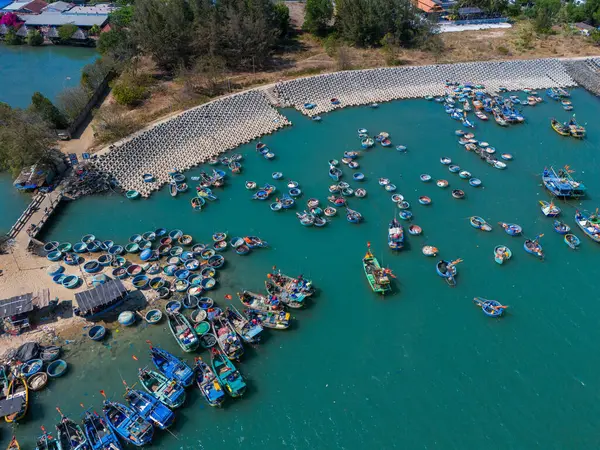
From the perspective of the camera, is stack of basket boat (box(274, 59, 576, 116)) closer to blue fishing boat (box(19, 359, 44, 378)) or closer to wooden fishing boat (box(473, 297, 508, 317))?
wooden fishing boat (box(473, 297, 508, 317))

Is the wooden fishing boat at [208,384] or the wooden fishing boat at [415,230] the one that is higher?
the wooden fishing boat at [415,230]

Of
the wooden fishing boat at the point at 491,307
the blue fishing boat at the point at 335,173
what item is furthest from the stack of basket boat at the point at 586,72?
the wooden fishing boat at the point at 491,307

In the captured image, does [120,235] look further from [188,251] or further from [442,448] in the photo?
[442,448]

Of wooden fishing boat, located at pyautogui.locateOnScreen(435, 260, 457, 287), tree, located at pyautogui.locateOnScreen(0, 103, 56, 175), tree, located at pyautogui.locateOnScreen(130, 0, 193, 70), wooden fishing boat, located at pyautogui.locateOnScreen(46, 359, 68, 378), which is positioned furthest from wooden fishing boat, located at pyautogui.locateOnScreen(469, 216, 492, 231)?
tree, located at pyautogui.locateOnScreen(130, 0, 193, 70)

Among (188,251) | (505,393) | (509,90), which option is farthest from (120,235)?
(509,90)

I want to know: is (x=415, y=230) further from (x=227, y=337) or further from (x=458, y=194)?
(x=227, y=337)

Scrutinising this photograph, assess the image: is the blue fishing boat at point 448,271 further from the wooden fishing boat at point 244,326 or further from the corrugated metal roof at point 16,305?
the corrugated metal roof at point 16,305
